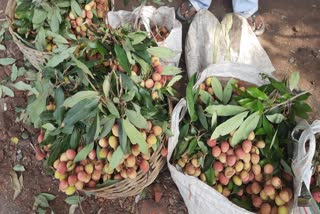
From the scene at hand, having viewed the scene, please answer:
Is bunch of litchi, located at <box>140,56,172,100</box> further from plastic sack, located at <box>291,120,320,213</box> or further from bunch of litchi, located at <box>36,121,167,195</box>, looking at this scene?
plastic sack, located at <box>291,120,320,213</box>

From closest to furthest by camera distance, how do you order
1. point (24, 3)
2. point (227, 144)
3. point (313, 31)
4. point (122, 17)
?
point (227, 144)
point (24, 3)
point (122, 17)
point (313, 31)

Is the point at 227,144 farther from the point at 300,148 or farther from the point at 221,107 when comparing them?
the point at 300,148

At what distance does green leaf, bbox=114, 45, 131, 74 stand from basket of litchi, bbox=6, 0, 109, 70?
31 cm

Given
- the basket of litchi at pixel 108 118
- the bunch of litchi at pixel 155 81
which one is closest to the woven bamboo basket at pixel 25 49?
the basket of litchi at pixel 108 118

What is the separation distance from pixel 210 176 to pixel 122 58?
1.75ft

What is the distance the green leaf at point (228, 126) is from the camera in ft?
4.10

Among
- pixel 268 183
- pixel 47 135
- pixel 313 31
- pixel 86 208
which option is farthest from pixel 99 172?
pixel 313 31

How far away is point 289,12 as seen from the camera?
6.43 feet

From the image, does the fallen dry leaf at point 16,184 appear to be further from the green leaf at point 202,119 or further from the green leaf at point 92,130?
the green leaf at point 202,119

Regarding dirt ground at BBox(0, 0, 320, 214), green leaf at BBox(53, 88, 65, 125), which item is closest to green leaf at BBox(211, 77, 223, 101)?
dirt ground at BBox(0, 0, 320, 214)

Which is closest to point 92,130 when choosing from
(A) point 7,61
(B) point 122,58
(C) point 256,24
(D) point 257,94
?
(B) point 122,58

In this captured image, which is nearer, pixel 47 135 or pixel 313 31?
pixel 47 135

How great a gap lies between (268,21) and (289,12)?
13 cm

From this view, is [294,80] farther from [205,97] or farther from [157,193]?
[157,193]
